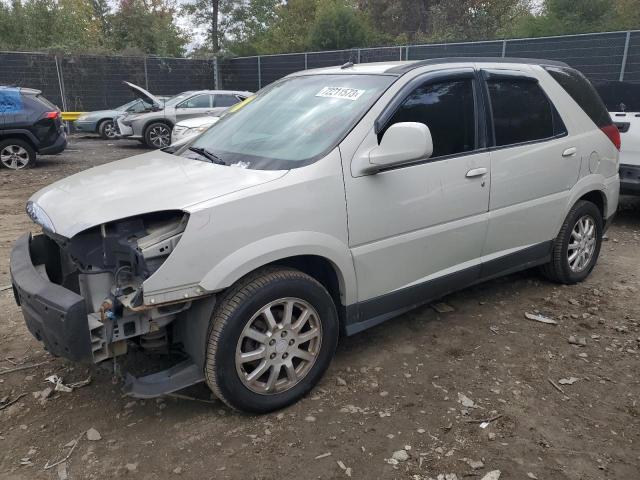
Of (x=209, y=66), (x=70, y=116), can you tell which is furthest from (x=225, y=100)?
(x=209, y=66)

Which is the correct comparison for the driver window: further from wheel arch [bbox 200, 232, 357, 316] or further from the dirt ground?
wheel arch [bbox 200, 232, 357, 316]

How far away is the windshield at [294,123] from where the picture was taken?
10.5 ft

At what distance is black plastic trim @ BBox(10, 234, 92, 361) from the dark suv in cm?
935

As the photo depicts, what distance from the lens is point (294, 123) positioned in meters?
3.48

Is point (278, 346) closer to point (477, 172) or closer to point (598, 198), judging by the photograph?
point (477, 172)

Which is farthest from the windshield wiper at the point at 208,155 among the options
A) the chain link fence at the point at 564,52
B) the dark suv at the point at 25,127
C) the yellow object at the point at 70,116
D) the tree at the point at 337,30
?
the tree at the point at 337,30

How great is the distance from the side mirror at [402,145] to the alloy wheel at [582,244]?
229 centimetres

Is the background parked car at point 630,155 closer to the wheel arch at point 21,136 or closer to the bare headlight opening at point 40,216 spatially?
the bare headlight opening at point 40,216

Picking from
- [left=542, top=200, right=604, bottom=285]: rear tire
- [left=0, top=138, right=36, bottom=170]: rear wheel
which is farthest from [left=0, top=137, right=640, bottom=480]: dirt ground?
[left=0, top=138, right=36, bottom=170]: rear wheel

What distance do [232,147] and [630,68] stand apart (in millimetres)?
11613

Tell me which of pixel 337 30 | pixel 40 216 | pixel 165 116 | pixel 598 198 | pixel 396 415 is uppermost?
pixel 337 30

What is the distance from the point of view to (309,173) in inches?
118

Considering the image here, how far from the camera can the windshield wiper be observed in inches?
132

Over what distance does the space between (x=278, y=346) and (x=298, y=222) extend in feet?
2.22
